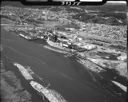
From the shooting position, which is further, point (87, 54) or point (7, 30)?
point (7, 30)

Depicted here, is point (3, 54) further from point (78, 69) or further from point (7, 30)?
point (78, 69)

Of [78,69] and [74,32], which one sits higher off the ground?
[74,32]

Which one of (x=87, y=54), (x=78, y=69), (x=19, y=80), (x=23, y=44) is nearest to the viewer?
(x=19, y=80)

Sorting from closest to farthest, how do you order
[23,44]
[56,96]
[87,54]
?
[56,96]
[87,54]
[23,44]

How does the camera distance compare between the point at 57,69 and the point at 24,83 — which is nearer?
the point at 24,83

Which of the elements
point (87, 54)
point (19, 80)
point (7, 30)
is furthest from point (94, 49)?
point (7, 30)

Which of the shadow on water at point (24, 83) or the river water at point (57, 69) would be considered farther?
the river water at point (57, 69)

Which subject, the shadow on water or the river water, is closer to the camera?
the shadow on water

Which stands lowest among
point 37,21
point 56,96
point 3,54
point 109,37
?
point 56,96
